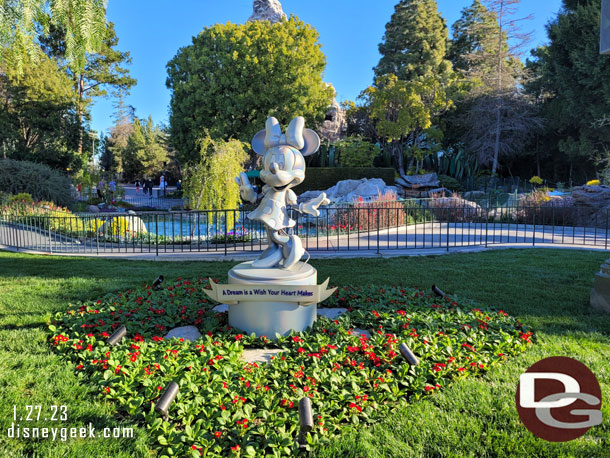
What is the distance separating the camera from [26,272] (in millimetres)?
7969

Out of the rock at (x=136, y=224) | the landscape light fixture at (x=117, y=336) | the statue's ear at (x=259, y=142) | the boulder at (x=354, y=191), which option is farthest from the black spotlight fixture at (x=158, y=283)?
the boulder at (x=354, y=191)

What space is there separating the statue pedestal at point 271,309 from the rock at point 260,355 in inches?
10.6

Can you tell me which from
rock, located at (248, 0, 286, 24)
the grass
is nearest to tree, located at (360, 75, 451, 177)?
rock, located at (248, 0, 286, 24)

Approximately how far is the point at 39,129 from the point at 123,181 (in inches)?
1154

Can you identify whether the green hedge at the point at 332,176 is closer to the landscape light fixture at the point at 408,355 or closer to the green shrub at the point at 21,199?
the green shrub at the point at 21,199

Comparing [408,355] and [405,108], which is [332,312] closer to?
[408,355]

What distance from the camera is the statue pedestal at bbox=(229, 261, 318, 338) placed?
4.62m

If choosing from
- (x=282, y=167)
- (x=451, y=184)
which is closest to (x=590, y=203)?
(x=451, y=184)

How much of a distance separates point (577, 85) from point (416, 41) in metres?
14.8

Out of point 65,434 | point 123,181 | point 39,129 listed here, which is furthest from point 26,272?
point 123,181

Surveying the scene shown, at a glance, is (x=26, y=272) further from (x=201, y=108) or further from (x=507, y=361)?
(x=201, y=108)

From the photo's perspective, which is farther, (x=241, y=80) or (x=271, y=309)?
(x=241, y=80)

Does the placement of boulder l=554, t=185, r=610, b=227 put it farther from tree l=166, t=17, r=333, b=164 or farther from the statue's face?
tree l=166, t=17, r=333, b=164

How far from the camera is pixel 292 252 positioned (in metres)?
4.89
